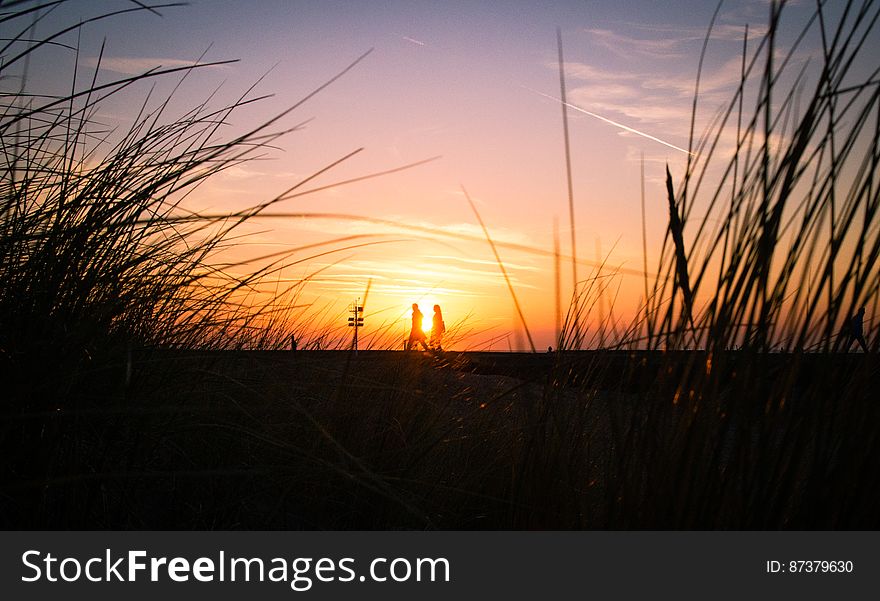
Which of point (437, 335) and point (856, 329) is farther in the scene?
point (437, 335)

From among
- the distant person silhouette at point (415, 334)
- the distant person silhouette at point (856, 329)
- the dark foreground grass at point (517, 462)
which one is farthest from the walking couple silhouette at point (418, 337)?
the distant person silhouette at point (856, 329)

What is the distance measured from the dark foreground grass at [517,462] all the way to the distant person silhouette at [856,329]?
0.13ft

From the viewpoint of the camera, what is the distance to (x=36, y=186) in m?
1.55

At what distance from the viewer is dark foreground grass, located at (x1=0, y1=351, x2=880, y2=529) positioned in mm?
950

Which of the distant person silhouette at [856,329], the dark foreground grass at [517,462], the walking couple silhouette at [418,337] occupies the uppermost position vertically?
the walking couple silhouette at [418,337]

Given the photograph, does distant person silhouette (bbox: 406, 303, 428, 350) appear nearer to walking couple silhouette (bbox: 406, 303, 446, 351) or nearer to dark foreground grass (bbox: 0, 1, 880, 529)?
walking couple silhouette (bbox: 406, 303, 446, 351)

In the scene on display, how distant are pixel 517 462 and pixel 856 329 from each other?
37.5 inches

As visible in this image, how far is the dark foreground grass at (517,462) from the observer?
37.4 inches

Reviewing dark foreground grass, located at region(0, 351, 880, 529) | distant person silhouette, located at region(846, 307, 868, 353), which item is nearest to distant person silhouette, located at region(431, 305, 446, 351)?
dark foreground grass, located at region(0, 351, 880, 529)

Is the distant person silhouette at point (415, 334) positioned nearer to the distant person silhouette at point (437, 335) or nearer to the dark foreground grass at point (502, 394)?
the distant person silhouette at point (437, 335)

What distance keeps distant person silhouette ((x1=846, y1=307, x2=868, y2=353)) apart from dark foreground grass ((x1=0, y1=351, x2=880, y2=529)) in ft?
0.13

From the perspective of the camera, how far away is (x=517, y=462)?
5.97ft

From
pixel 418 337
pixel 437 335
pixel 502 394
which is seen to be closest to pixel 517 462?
pixel 502 394

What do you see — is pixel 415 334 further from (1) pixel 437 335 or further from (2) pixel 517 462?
(2) pixel 517 462
